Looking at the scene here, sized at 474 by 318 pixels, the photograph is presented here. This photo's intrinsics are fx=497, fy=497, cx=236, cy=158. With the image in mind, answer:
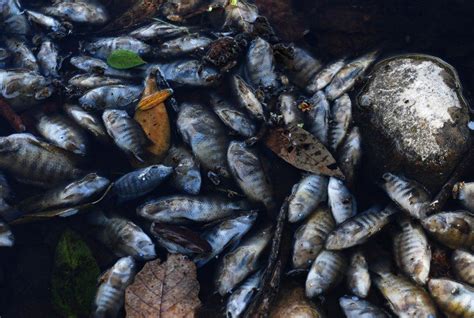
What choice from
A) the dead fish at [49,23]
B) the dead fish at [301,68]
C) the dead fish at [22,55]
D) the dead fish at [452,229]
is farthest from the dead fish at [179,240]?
the dead fish at [49,23]

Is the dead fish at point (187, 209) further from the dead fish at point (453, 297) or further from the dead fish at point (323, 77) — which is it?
the dead fish at point (453, 297)

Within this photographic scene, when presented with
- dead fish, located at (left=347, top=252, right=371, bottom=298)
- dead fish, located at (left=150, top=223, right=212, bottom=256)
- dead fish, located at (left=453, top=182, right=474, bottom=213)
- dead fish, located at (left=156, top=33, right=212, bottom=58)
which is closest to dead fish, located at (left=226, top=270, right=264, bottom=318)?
dead fish, located at (left=150, top=223, right=212, bottom=256)

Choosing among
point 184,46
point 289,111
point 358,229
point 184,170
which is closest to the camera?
point 358,229

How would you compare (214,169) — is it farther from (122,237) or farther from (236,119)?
Answer: (122,237)

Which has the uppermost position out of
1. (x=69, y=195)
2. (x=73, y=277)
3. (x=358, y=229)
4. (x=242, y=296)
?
(x=358, y=229)

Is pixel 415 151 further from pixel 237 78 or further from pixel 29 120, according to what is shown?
pixel 29 120

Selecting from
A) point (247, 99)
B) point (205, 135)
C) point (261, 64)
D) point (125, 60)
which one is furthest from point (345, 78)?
point (125, 60)

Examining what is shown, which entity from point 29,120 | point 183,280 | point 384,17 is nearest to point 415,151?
point 384,17
